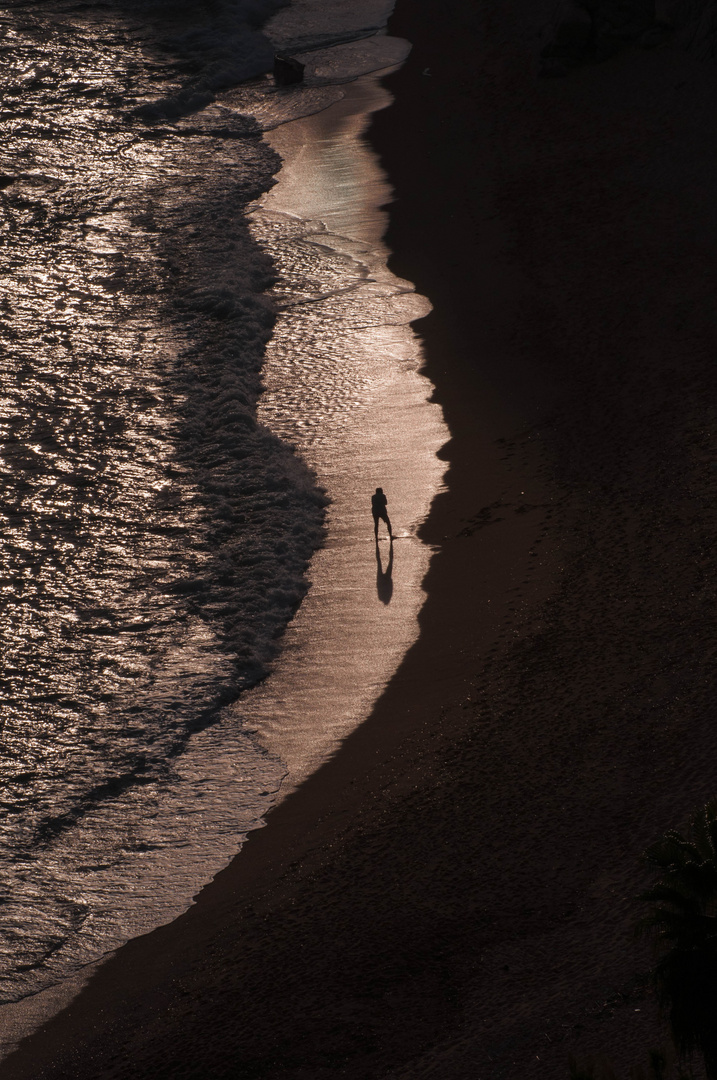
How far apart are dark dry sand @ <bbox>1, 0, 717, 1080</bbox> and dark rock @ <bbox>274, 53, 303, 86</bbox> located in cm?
1902

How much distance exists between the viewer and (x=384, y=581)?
14.7m

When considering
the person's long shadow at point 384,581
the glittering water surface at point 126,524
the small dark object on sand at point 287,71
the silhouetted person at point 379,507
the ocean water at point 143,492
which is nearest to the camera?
the ocean water at point 143,492

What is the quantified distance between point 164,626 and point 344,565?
251cm

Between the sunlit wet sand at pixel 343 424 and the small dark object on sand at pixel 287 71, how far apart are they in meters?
6.63

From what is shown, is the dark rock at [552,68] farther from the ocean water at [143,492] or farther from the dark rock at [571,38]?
the ocean water at [143,492]

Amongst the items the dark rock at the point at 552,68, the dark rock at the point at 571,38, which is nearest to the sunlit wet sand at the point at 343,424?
the dark rock at the point at 552,68

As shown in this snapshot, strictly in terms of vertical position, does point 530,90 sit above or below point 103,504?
above

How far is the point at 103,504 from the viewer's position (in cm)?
1792

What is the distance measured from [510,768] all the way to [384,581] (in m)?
4.32

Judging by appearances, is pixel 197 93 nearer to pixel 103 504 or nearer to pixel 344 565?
pixel 103 504

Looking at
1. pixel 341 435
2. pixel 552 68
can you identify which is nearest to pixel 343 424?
pixel 341 435

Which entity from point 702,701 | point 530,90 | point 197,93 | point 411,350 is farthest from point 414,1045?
point 197,93

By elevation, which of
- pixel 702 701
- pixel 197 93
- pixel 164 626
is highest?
pixel 197 93

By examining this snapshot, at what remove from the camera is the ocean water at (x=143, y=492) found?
1158 cm
